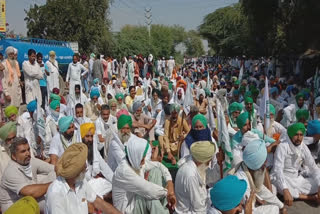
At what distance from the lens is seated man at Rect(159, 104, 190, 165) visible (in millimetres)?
6379

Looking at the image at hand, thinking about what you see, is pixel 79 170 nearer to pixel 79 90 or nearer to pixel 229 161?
pixel 229 161

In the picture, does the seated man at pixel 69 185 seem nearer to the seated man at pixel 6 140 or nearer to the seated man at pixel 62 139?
the seated man at pixel 6 140

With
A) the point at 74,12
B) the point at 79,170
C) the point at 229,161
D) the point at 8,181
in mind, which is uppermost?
the point at 74,12

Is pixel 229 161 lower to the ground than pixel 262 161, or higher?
lower

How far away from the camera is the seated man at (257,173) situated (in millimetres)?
3574

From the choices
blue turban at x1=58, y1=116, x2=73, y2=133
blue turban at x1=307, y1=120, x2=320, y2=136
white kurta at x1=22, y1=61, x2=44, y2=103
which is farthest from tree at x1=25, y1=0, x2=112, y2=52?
blue turban at x1=307, y1=120, x2=320, y2=136

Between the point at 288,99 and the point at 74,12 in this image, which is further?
→ the point at 74,12

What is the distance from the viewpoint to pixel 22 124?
19.3 feet

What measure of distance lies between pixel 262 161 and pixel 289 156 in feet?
4.59

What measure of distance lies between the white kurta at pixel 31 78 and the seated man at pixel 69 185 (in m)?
5.55

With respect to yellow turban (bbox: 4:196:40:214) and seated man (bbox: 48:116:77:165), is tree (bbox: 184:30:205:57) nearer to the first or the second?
seated man (bbox: 48:116:77:165)

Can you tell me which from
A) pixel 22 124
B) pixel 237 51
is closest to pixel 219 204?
pixel 22 124

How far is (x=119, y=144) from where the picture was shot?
15.1 ft

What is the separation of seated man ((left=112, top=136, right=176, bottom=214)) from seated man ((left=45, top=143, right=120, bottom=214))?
611 mm
